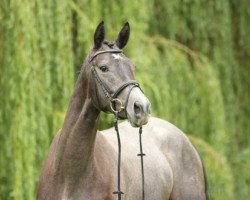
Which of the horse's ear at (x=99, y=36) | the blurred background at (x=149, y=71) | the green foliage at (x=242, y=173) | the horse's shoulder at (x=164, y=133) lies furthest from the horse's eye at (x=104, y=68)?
the green foliage at (x=242, y=173)

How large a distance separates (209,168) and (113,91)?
4.77 m

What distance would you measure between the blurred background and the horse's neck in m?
2.34

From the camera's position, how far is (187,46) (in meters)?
11.7

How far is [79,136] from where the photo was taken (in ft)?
19.4

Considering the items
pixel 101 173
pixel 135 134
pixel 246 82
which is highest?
pixel 246 82

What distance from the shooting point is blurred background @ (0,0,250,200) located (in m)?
8.29

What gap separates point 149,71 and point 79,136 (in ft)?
12.6

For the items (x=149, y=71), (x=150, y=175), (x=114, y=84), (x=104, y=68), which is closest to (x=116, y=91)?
(x=114, y=84)

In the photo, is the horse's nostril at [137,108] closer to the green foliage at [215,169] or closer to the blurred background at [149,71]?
the blurred background at [149,71]

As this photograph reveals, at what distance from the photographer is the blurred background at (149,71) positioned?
8.29 metres

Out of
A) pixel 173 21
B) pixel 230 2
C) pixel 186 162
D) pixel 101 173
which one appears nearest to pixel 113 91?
pixel 101 173

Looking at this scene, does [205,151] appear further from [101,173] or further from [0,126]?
[101,173]

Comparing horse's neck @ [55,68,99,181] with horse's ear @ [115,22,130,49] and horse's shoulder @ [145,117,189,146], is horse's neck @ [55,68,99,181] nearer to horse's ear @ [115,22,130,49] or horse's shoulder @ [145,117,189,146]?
horse's ear @ [115,22,130,49]

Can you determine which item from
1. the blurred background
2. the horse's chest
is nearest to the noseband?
the horse's chest
